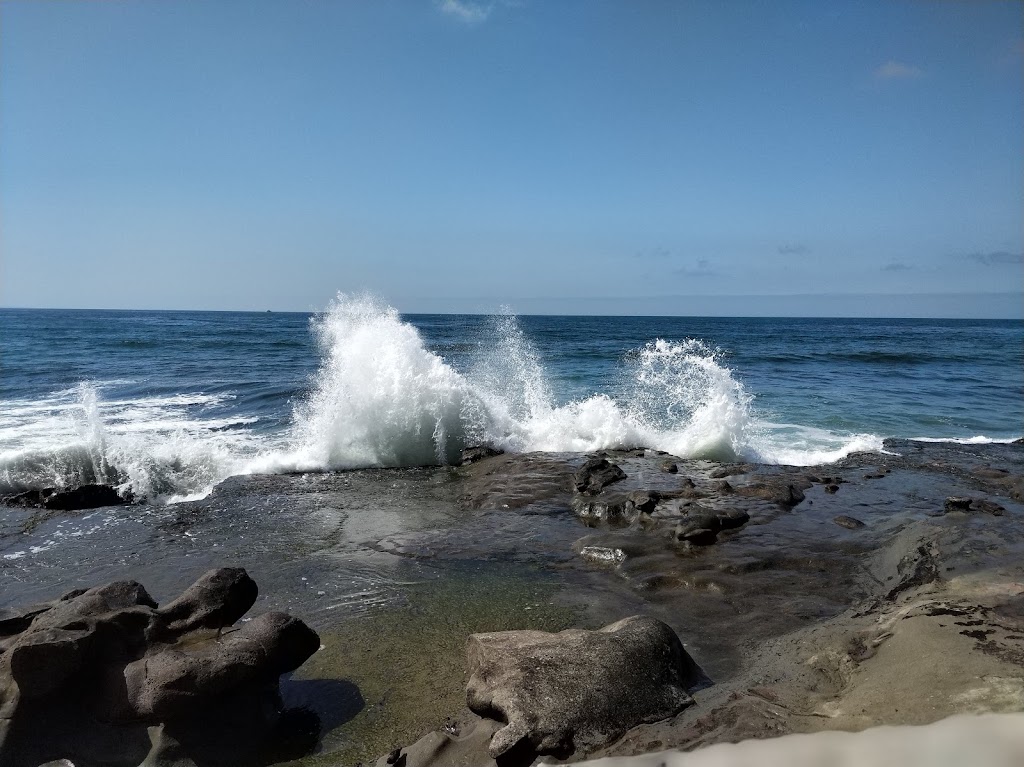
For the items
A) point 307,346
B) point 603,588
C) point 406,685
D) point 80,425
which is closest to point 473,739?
point 406,685

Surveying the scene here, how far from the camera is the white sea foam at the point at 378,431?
1127 cm

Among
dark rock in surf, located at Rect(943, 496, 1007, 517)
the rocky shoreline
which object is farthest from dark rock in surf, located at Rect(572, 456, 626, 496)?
dark rock in surf, located at Rect(943, 496, 1007, 517)

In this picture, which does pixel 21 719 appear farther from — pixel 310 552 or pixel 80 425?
pixel 80 425

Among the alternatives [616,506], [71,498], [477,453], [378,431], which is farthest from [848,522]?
[71,498]

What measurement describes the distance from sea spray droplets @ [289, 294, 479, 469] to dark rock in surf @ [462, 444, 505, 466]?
15.6 inches

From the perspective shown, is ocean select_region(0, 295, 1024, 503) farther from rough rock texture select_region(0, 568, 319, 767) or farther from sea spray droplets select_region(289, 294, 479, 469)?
rough rock texture select_region(0, 568, 319, 767)

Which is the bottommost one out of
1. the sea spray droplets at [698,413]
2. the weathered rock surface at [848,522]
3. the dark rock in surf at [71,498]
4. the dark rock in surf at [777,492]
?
the dark rock in surf at [71,498]

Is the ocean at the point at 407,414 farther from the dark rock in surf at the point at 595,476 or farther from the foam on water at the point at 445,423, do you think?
the dark rock in surf at the point at 595,476

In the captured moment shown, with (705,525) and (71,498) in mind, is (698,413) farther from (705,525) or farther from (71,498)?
(71,498)

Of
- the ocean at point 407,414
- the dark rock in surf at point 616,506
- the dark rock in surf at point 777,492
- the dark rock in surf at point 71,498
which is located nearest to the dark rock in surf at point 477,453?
the ocean at point 407,414

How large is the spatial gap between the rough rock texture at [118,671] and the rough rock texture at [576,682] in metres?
1.57

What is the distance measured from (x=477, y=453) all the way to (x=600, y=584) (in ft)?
19.6

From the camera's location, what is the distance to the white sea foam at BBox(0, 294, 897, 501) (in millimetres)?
11266

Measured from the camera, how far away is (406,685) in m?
4.86
